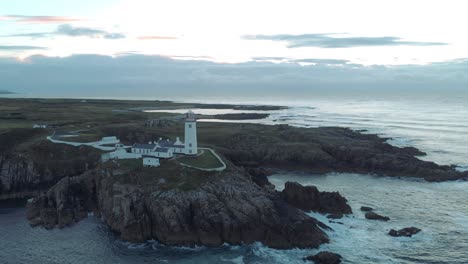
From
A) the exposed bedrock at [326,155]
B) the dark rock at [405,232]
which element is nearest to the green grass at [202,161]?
the exposed bedrock at [326,155]

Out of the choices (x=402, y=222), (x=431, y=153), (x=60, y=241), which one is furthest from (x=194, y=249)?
(x=431, y=153)

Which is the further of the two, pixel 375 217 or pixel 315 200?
pixel 315 200

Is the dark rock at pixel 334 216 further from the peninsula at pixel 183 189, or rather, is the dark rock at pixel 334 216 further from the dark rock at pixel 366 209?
the dark rock at pixel 366 209

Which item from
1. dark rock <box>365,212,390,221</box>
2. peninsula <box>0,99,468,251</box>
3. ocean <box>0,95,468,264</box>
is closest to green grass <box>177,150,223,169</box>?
peninsula <box>0,99,468,251</box>

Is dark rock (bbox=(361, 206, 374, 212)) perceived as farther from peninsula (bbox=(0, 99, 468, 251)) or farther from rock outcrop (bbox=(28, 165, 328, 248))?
rock outcrop (bbox=(28, 165, 328, 248))

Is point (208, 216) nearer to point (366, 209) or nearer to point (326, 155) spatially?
point (366, 209)

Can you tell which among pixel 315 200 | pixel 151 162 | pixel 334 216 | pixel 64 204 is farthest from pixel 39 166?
pixel 334 216
